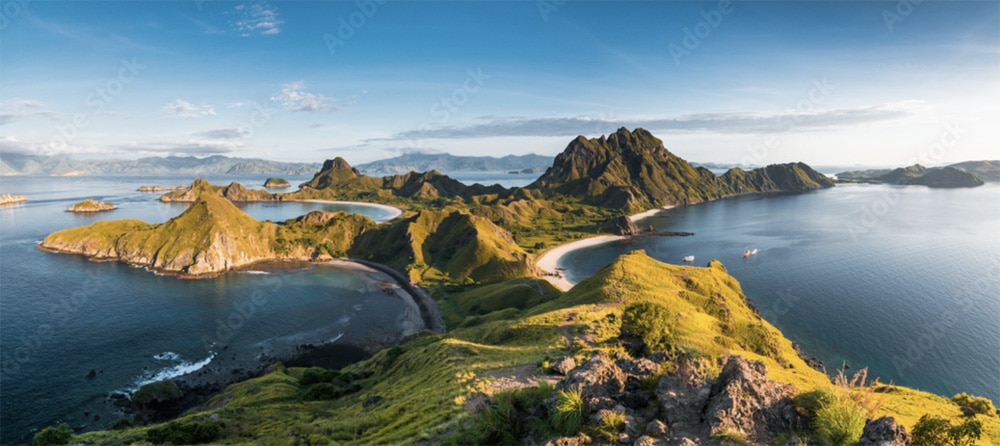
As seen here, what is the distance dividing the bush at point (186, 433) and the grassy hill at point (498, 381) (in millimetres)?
162

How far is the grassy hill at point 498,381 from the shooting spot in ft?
83.6

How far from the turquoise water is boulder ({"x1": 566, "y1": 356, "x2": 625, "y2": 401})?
285ft

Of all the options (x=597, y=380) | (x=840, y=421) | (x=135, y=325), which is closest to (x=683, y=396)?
(x=597, y=380)

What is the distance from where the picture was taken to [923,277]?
14300 centimetres

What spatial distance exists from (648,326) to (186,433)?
44996 millimetres

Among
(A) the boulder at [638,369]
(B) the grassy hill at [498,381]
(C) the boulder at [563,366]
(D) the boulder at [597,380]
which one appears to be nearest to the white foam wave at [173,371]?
(B) the grassy hill at [498,381]

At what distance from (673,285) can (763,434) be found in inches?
2927

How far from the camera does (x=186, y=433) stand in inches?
1494

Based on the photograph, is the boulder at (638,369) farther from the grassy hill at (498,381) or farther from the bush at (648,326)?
the bush at (648,326)

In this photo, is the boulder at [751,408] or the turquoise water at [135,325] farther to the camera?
the turquoise water at [135,325]

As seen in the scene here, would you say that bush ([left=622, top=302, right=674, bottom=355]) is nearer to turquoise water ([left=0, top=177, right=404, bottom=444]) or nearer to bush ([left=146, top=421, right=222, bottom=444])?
bush ([left=146, top=421, right=222, bottom=444])

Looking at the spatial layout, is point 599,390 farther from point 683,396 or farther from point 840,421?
point 840,421

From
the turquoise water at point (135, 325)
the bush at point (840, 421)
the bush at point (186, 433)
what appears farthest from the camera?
the turquoise water at point (135, 325)

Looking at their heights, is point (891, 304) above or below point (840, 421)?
below
